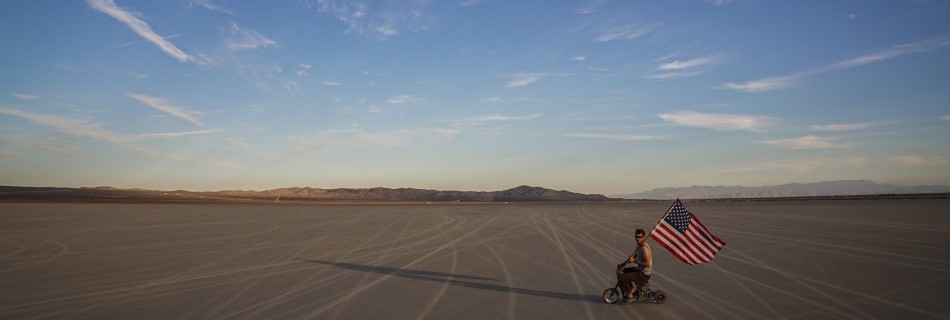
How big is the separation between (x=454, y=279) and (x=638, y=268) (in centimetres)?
470

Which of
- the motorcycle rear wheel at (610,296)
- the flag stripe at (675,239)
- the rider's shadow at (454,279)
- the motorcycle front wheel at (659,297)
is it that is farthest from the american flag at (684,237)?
the rider's shadow at (454,279)

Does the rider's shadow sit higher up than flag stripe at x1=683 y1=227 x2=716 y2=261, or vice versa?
flag stripe at x1=683 y1=227 x2=716 y2=261

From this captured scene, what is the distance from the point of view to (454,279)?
13.0 meters

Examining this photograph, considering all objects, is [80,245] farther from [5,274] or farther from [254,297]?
[254,297]

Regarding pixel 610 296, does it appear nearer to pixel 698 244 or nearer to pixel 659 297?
pixel 659 297

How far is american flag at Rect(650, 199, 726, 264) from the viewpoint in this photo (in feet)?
34.9

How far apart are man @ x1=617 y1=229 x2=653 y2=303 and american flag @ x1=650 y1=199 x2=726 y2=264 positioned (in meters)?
1.16

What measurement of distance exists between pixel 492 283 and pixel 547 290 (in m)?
1.48

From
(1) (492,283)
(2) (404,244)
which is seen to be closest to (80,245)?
(2) (404,244)

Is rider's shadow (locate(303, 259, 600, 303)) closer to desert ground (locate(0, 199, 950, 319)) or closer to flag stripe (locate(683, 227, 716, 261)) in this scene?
desert ground (locate(0, 199, 950, 319))

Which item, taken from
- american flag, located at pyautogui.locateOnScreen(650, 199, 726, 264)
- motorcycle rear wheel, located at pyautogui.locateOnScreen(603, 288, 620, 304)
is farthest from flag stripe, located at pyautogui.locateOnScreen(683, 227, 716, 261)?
motorcycle rear wheel, located at pyautogui.locateOnScreen(603, 288, 620, 304)

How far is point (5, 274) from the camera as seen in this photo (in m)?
13.9

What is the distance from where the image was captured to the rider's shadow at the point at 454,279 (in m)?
10.9

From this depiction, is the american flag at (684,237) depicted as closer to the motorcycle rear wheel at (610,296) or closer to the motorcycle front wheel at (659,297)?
the motorcycle front wheel at (659,297)
